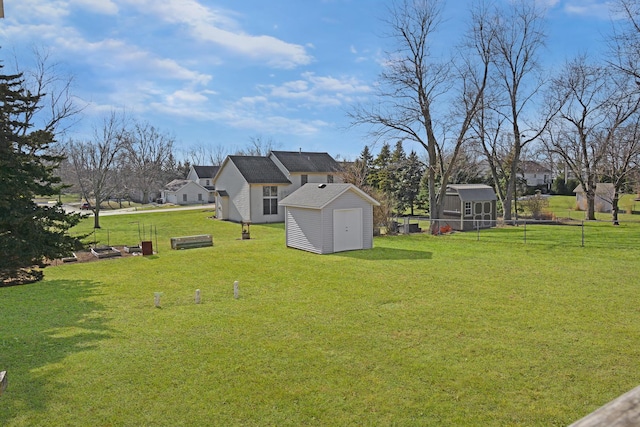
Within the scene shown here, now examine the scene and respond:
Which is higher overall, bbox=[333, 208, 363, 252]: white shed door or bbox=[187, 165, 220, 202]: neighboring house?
bbox=[187, 165, 220, 202]: neighboring house

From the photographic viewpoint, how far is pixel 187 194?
202ft

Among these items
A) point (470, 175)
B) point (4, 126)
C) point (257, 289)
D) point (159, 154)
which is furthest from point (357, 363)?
point (159, 154)

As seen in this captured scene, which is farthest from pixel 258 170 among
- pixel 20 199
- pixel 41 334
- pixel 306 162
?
pixel 41 334

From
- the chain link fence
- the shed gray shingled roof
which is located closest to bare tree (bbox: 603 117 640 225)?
the chain link fence

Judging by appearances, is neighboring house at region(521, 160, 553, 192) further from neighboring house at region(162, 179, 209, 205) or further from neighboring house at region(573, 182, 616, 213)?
neighboring house at region(162, 179, 209, 205)

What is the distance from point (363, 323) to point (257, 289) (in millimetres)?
4268

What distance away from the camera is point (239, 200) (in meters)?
34.3

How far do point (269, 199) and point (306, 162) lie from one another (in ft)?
18.4

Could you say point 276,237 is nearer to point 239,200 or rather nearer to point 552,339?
point 239,200

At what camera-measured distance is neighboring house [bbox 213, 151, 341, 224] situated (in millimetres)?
33625

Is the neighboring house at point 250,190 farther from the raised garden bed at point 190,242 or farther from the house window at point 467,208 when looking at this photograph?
the house window at point 467,208

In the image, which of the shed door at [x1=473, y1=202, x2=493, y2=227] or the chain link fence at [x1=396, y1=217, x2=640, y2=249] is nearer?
the chain link fence at [x1=396, y1=217, x2=640, y2=249]

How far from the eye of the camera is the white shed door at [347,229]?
18969mm

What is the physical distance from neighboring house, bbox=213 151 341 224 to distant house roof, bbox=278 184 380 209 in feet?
43.5
